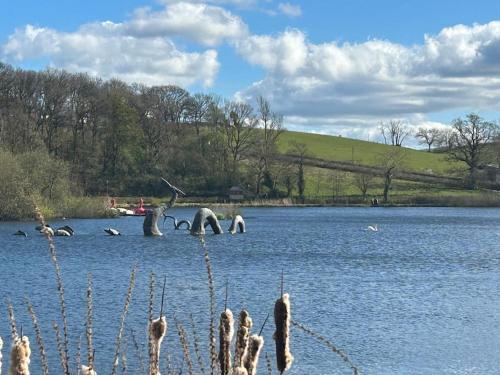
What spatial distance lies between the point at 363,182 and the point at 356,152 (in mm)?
22122

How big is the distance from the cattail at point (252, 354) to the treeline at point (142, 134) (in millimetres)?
76778

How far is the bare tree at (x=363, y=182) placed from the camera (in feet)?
346

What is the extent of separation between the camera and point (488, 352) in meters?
17.5

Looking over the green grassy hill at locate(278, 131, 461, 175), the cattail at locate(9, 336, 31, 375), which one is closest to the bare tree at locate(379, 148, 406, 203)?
the green grassy hill at locate(278, 131, 461, 175)

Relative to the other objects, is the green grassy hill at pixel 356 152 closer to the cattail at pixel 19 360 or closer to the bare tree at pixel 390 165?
the bare tree at pixel 390 165

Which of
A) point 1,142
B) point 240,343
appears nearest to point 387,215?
point 1,142

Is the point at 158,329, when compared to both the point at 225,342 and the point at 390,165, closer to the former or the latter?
the point at 225,342

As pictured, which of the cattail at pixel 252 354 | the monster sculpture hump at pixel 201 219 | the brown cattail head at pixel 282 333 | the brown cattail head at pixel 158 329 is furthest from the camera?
the monster sculpture hump at pixel 201 219

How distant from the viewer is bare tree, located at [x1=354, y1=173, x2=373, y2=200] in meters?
105

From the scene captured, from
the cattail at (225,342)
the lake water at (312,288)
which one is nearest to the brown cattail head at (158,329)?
the cattail at (225,342)

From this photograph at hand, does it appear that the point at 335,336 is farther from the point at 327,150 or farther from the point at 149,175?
the point at 327,150

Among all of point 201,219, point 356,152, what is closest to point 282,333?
point 201,219

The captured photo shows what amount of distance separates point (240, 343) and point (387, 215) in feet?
264

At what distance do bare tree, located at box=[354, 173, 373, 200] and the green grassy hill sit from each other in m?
10.2
